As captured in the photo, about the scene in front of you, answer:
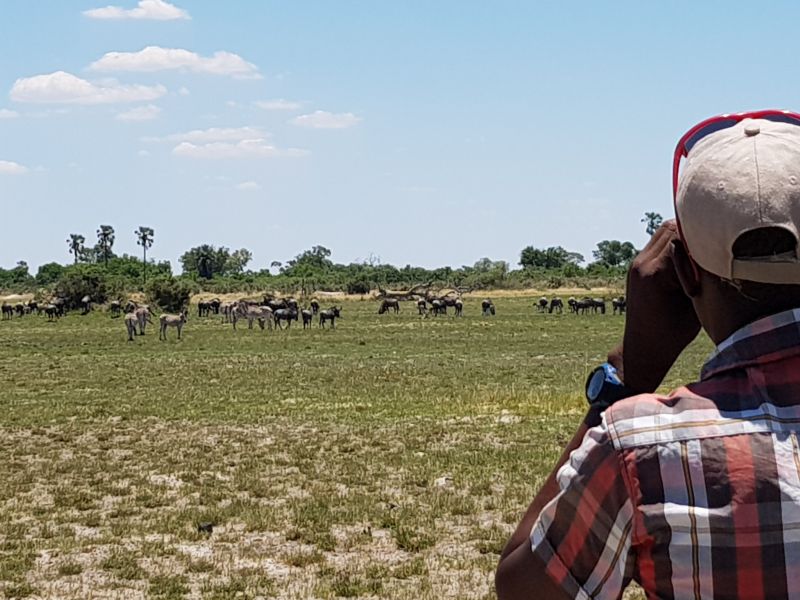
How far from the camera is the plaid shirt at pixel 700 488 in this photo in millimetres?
1450

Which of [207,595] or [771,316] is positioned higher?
[771,316]

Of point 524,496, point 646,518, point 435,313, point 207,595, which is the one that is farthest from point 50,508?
point 435,313

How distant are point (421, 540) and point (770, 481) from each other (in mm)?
7179

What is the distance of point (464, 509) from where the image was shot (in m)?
9.46

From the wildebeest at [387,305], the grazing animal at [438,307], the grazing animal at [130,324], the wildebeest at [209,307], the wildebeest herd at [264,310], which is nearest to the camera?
the grazing animal at [130,324]

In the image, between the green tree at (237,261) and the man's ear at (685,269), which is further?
the green tree at (237,261)

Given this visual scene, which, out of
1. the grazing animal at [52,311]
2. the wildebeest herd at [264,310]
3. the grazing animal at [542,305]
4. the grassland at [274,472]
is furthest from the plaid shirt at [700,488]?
the grazing animal at [52,311]

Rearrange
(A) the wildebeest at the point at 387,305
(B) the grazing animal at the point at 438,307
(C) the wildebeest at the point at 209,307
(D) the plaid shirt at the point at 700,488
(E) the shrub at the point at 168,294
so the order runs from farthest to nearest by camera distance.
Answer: (C) the wildebeest at the point at 209,307 → (E) the shrub at the point at 168,294 → (A) the wildebeest at the point at 387,305 → (B) the grazing animal at the point at 438,307 → (D) the plaid shirt at the point at 700,488

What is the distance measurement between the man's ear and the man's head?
0.09 feet

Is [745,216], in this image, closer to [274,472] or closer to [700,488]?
[700,488]

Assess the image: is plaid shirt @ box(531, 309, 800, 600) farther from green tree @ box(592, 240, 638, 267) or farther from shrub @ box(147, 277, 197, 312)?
green tree @ box(592, 240, 638, 267)

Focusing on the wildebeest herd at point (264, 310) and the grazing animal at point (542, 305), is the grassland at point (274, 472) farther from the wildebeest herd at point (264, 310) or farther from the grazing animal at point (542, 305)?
the grazing animal at point (542, 305)

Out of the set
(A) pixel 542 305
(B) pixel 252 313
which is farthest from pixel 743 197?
(A) pixel 542 305

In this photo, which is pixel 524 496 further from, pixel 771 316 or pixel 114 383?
pixel 114 383
